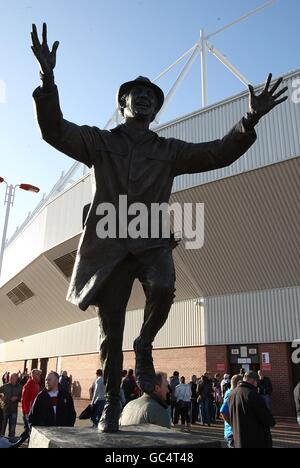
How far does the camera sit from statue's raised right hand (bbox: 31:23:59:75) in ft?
8.78

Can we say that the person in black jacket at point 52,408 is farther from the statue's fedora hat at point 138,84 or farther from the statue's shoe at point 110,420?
the statue's fedora hat at point 138,84

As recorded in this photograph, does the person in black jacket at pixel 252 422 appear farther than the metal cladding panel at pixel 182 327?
No

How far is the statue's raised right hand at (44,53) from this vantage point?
2.68 metres

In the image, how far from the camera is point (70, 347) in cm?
2819

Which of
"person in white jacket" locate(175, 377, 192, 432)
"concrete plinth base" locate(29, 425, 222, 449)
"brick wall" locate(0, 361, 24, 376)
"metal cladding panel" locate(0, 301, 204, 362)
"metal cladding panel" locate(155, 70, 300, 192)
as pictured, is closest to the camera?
"concrete plinth base" locate(29, 425, 222, 449)

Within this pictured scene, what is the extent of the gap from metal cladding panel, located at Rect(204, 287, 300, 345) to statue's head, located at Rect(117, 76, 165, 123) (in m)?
15.3

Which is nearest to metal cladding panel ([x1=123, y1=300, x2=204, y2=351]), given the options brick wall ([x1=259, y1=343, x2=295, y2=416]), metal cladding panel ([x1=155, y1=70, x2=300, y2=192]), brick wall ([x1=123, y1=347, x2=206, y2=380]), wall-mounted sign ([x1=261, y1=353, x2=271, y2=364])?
brick wall ([x1=123, y1=347, x2=206, y2=380])

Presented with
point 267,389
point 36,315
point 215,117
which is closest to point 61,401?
point 267,389

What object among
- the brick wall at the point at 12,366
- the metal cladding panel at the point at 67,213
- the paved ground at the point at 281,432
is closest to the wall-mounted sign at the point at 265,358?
the paved ground at the point at 281,432

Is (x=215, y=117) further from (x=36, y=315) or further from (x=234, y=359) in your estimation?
(x=36, y=315)

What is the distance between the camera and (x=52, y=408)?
593 centimetres

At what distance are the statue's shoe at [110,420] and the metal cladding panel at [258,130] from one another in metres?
13.2

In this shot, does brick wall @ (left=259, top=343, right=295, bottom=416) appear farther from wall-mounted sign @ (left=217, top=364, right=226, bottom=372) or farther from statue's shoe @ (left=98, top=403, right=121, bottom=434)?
statue's shoe @ (left=98, top=403, right=121, bottom=434)
